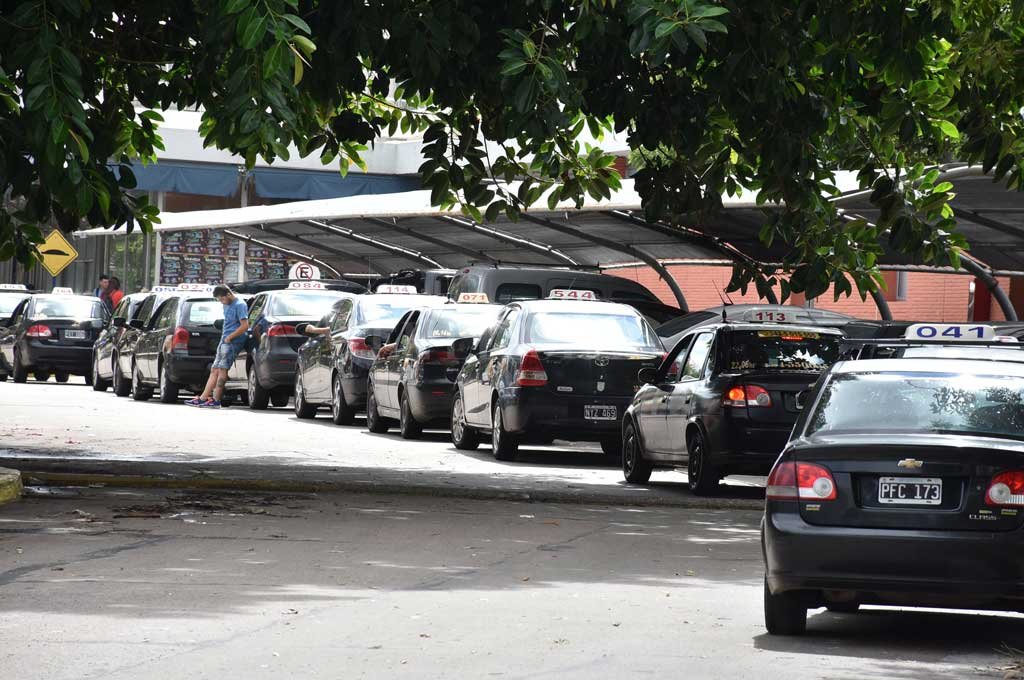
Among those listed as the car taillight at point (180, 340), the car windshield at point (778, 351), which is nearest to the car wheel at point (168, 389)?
the car taillight at point (180, 340)

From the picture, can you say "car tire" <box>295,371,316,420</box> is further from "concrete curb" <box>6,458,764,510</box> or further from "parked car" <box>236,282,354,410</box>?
"concrete curb" <box>6,458,764,510</box>

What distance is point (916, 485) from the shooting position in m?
8.80

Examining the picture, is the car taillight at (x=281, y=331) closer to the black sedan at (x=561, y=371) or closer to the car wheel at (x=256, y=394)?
the car wheel at (x=256, y=394)

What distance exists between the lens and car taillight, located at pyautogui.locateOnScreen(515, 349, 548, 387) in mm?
19453

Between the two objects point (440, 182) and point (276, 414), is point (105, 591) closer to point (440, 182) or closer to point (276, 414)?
point (440, 182)

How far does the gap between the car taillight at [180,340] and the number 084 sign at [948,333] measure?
22110mm

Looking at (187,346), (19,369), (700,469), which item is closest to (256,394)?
(187,346)

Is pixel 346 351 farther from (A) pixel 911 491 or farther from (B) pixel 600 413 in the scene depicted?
(A) pixel 911 491

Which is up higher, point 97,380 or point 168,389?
point 97,380

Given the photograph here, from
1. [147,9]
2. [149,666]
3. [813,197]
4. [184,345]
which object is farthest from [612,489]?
[184,345]

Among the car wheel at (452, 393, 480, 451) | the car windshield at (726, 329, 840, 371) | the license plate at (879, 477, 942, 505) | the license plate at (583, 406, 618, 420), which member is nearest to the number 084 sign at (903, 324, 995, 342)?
the license plate at (879, 477, 942, 505)

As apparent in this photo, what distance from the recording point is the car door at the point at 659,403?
17.2m

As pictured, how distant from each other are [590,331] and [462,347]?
259cm

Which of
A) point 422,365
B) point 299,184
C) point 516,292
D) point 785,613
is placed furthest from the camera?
point 299,184
